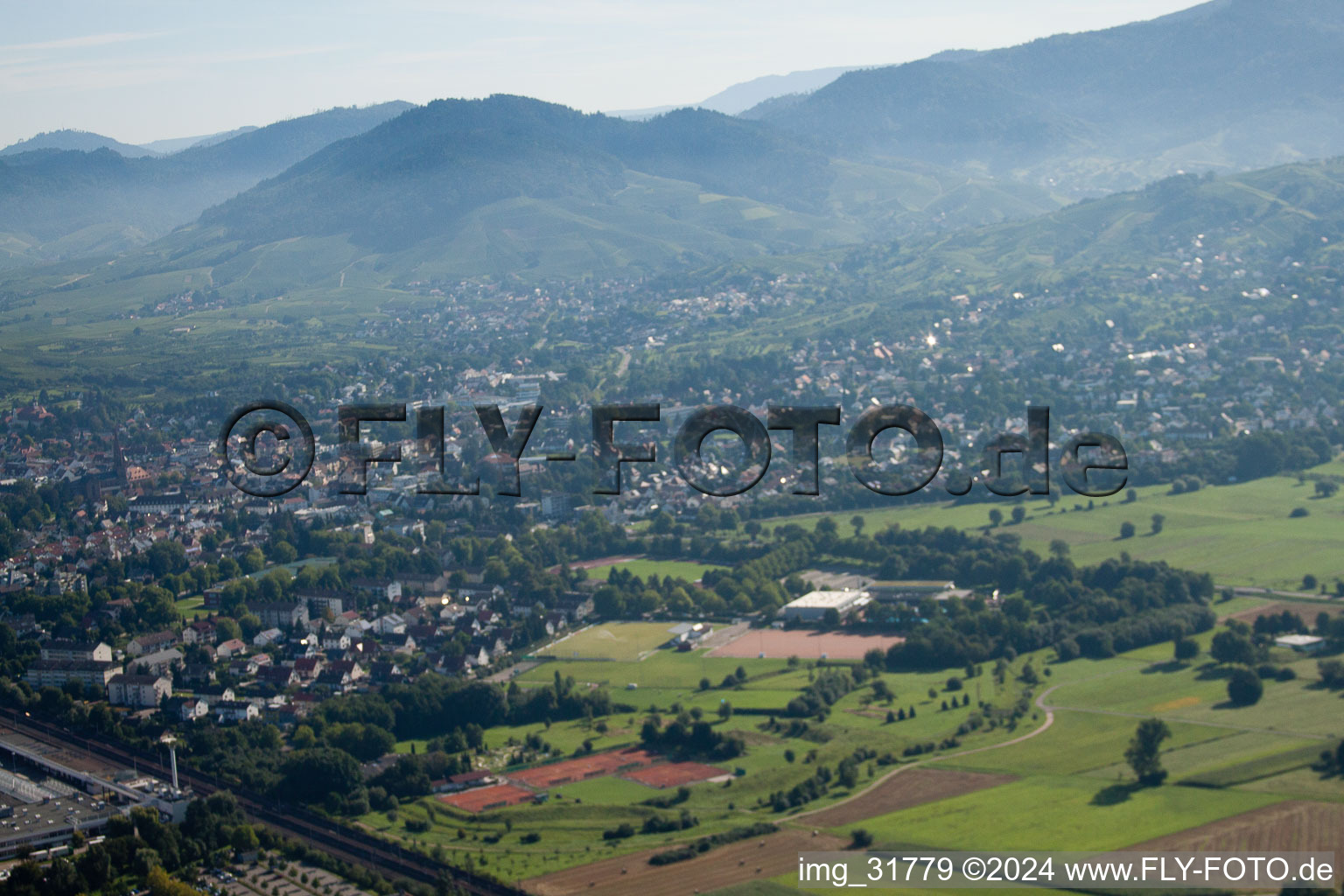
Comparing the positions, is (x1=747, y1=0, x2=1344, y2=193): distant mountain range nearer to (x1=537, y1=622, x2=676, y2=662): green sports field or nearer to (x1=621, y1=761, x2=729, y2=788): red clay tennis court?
(x1=537, y1=622, x2=676, y2=662): green sports field

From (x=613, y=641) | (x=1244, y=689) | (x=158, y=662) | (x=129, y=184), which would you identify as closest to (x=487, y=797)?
(x=613, y=641)

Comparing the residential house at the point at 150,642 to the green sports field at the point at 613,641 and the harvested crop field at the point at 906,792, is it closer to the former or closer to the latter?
the green sports field at the point at 613,641

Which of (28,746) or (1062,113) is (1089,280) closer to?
(28,746)

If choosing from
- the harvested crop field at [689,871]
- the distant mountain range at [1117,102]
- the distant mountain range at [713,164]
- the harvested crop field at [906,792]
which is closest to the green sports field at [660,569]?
the harvested crop field at [906,792]

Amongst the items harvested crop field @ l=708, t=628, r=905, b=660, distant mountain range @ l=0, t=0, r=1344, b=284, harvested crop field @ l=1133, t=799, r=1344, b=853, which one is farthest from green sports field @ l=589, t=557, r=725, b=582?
distant mountain range @ l=0, t=0, r=1344, b=284

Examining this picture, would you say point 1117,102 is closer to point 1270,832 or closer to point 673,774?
point 673,774

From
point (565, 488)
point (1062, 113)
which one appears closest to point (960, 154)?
point (1062, 113)
